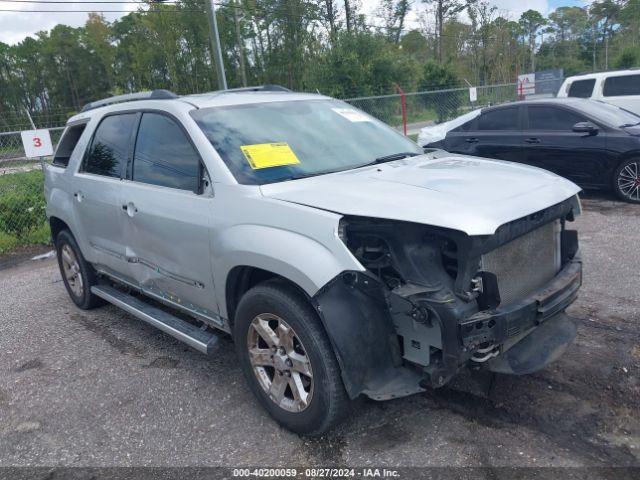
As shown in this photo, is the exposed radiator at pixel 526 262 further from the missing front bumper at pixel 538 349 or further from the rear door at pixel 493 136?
the rear door at pixel 493 136

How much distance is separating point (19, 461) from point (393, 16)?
45.6 meters

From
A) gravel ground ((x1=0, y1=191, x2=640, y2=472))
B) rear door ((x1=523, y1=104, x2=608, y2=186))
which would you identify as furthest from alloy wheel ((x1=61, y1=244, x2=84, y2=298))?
rear door ((x1=523, y1=104, x2=608, y2=186))

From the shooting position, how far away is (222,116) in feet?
12.3

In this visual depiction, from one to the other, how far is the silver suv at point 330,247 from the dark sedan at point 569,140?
4931 mm

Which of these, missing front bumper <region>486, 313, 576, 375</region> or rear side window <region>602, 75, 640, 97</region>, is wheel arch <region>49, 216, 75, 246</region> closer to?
missing front bumper <region>486, 313, 576, 375</region>

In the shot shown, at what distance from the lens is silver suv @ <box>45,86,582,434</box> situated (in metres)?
2.74

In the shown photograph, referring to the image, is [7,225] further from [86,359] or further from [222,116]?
[222,116]

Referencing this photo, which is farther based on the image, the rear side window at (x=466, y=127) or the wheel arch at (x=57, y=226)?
the rear side window at (x=466, y=127)

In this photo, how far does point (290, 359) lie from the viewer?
3061 millimetres

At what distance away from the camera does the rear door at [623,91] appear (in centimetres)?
1191

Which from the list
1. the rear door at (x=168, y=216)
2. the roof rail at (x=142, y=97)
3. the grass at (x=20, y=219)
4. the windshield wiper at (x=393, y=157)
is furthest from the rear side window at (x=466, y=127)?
the grass at (x=20, y=219)

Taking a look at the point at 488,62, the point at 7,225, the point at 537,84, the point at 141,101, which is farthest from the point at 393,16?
the point at 141,101

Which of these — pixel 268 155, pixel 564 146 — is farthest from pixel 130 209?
pixel 564 146

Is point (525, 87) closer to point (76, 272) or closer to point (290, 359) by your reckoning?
point (76, 272)
